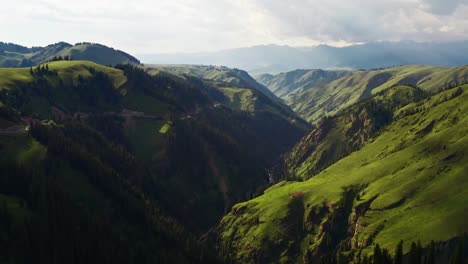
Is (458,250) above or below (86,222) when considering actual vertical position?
above

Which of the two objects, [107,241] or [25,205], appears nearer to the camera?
[25,205]

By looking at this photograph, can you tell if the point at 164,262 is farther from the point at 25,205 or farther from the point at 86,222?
the point at 25,205

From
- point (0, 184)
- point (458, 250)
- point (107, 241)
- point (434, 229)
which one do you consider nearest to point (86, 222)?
point (107, 241)

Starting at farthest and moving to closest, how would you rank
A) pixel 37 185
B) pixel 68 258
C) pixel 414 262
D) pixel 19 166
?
pixel 19 166, pixel 37 185, pixel 68 258, pixel 414 262

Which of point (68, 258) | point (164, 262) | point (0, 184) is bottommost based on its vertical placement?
point (164, 262)

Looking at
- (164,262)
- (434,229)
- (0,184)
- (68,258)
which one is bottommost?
(164,262)

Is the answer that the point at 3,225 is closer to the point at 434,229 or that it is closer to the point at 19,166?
the point at 19,166

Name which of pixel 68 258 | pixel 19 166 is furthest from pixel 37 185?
pixel 68 258

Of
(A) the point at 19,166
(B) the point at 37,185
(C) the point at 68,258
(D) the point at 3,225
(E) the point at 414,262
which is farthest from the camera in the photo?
(A) the point at 19,166

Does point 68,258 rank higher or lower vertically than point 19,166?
lower
